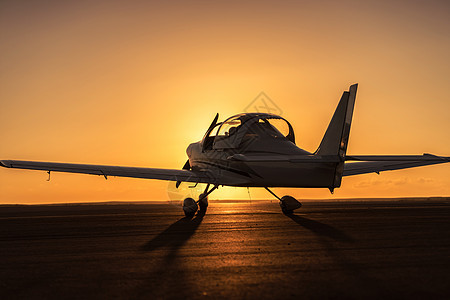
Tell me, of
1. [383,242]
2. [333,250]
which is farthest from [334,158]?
[333,250]

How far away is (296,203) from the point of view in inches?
583

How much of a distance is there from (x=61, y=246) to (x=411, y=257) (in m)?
6.34

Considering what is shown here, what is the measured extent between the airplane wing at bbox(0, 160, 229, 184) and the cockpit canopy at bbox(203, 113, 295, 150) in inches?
53.1

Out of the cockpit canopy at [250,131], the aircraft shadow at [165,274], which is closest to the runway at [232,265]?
the aircraft shadow at [165,274]

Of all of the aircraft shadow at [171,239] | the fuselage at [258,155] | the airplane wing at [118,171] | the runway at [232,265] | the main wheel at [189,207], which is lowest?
the main wheel at [189,207]

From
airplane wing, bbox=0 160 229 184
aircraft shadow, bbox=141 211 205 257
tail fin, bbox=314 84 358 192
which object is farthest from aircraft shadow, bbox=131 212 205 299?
airplane wing, bbox=0 160 229 184

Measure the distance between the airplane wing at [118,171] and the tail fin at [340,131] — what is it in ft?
16.5

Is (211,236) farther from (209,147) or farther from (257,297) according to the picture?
(209,147)

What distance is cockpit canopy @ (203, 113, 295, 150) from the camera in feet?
44.3

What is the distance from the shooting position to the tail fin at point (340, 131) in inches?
435

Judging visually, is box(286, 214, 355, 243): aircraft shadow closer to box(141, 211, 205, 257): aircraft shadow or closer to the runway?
the runway

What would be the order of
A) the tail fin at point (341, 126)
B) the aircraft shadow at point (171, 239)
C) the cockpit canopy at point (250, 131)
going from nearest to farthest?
the aircraft shadow at point (171, 239), the tail fin at point (341, 126), the cockpit canopy at point (250, 131)

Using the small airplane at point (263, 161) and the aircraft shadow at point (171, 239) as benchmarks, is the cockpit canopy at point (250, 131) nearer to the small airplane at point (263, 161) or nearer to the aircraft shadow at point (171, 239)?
the small airplane at point (263, 161)

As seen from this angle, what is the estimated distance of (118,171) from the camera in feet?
48.3
